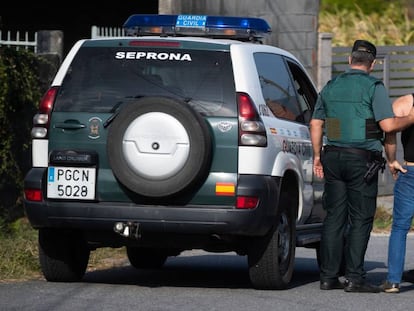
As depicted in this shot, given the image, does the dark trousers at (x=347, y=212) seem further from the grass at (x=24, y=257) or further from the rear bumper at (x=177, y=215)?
the grass at (x=24, y=257)

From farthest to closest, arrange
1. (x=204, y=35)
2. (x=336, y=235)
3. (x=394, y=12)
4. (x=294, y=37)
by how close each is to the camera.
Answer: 1. (x=394, y=12)
2. (x=294, y=37)
3. (x=204, y=35)
4. (x=336, y=235)

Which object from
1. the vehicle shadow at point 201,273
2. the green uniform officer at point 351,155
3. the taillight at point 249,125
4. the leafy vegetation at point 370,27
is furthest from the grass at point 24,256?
the leafy vegetation at point 370,27

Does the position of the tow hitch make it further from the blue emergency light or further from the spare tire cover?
the blue emergency light

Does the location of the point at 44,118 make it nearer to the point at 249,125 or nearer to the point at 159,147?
A: the point at 159,147

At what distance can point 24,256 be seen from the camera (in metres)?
9.95

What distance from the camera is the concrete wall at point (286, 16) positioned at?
1695 centimetres

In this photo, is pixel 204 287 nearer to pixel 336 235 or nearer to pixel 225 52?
pixel 336 235

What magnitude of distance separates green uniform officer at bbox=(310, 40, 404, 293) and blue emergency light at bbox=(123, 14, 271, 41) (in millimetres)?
950

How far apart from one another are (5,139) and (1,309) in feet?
16.8

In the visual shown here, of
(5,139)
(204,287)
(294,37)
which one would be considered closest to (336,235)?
(204,287)

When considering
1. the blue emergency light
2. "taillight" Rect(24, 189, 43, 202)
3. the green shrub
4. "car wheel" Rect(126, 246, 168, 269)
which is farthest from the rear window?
the green shrub

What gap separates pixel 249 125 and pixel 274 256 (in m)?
1.02

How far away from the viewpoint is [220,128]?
845cm

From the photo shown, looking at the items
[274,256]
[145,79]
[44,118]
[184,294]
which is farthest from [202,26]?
[184,294]
